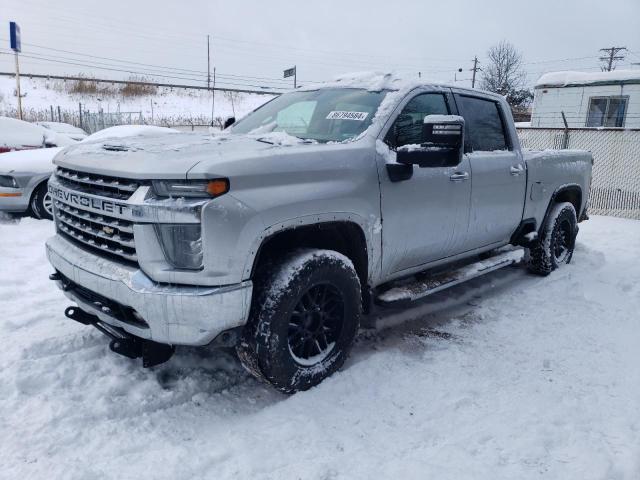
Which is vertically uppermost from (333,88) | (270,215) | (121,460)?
(333,88)

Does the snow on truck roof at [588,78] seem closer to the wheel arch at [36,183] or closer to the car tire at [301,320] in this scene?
the wheel arch at [36,183]

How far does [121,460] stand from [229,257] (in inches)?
41.9

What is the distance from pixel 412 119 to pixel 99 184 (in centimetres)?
217

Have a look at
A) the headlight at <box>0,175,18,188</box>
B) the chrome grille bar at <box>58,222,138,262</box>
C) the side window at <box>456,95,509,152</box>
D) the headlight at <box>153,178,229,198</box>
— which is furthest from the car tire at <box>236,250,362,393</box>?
the headlight at <box>0,175,18,188</box>

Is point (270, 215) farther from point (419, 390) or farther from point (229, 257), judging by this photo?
point (419, 390)

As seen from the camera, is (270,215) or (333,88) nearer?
(270,215)

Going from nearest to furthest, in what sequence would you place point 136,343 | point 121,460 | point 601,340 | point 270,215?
point 121,460, point 270,215, point 136,343, point 601,340

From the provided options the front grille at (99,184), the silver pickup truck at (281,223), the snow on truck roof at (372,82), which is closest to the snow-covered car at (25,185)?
the snow on truck roof at (372,82)

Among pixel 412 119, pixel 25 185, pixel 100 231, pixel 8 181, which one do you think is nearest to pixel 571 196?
pixel 412 119

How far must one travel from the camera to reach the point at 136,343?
Result: 2.81 meters

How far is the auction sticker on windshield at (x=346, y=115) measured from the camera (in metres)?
3.51

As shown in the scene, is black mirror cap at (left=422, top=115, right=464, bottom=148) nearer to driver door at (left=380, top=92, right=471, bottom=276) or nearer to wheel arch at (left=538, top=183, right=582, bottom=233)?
driver door at (left=380, top=92, right=471, bottom=276)

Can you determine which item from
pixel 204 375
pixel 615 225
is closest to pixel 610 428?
pixel 204 375

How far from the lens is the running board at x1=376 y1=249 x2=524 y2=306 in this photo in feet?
11.7
